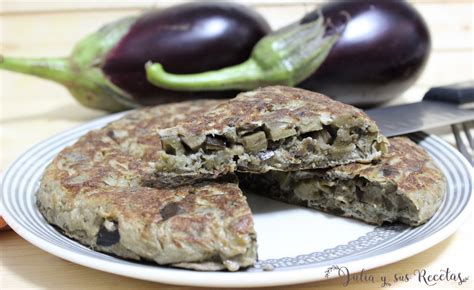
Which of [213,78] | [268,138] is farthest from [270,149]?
[213,78]

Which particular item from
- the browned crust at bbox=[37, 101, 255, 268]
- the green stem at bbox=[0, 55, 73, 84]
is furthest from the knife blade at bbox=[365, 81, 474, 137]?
the green stem at bbox=[0, 55, 73, 84]

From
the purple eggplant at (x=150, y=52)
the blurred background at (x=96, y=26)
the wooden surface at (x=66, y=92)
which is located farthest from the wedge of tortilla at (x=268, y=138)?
the blurred background at (x=96, y=26)

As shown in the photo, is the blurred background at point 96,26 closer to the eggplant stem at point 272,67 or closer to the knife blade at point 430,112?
the eggplant stem at point 272,67

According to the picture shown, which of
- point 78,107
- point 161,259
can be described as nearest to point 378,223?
point 161,259

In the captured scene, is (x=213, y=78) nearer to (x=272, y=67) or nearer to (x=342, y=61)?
(x=272, y=67)

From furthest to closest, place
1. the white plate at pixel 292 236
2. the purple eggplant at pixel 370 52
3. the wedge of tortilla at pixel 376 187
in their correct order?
the purple eggplant at pixel 370 52
the wedge of tortilla at pixel 376 187
the white plate at pixel 292 236
